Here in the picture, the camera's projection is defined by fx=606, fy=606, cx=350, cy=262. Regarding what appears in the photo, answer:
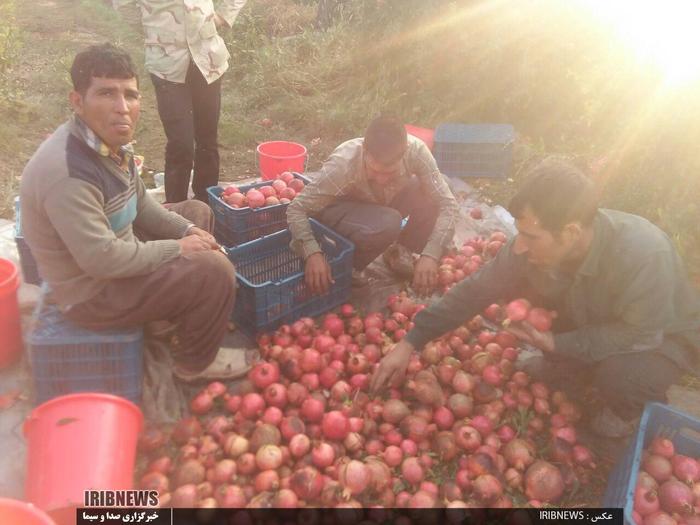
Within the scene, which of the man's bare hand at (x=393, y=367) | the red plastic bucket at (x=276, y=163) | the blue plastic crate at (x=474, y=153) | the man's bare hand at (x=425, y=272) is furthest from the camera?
the blue plastic crate at (x=474, y=153)

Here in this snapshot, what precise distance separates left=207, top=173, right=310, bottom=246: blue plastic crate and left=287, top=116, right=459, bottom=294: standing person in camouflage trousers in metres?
0.48

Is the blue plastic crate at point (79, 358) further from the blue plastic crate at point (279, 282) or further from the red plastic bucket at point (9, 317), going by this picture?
the blue plastic crate at point (279, 282)

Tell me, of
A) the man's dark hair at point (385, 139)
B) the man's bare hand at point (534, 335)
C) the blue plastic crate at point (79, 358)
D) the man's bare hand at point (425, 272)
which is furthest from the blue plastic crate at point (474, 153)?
the blue plastic crate at point (79, 358)

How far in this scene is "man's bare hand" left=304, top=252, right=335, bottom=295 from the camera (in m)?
3.62

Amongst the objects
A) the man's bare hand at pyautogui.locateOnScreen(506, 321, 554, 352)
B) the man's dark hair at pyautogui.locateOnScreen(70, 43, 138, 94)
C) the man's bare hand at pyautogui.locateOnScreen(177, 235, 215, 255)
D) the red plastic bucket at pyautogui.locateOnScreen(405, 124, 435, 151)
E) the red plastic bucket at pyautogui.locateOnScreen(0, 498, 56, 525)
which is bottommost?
the red plastic bucket at pyautogui.locateOnScreen(405, 124, 435, 151)

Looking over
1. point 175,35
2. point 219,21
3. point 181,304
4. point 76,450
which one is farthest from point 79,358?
point 219,21

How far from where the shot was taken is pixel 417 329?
3078 mm

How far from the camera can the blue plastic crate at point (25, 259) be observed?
3570 millimetres

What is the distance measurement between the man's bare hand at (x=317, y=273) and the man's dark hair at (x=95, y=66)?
1.48 metres

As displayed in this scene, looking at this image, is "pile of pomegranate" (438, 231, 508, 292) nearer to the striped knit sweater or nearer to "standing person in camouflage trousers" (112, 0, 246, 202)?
the striped knit sweater

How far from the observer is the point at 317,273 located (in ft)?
11.9

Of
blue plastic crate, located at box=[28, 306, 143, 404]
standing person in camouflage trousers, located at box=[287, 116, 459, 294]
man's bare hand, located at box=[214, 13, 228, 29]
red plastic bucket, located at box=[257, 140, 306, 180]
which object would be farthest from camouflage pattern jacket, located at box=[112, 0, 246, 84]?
blue plastic crate, located at box=[28, 306, 143, 404]

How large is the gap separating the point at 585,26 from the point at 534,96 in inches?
33.6

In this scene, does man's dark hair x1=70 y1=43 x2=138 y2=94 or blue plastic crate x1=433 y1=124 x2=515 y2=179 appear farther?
blue plastic crate x1=433 y1=124 x2=515 y2=179
